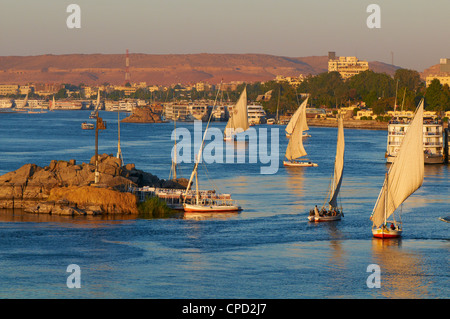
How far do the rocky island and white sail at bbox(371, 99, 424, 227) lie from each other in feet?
34.9

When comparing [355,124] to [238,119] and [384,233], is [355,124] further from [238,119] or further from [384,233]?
[384,233]

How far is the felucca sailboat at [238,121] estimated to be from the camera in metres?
90.6

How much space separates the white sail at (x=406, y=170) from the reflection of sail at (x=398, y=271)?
1.63 metres

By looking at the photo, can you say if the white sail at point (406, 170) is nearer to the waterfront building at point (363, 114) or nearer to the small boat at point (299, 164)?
the small boat at point (299, 164)

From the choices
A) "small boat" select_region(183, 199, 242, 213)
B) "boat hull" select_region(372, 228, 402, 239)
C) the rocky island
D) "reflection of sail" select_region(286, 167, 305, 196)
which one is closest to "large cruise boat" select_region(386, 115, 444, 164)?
"reflection of sail" select_region(286, 167, 305, 196)

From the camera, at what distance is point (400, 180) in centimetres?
3186

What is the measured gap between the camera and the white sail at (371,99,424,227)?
31.5 m

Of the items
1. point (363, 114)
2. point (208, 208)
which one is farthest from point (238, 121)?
point (208, 208)

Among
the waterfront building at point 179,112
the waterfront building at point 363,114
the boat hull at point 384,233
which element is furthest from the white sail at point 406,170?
the waterfront building at point 179,112

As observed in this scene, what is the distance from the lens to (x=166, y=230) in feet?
107

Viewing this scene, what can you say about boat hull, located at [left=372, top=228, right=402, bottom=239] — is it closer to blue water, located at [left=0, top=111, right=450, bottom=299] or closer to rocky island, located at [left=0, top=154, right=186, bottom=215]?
blue water, located at [left=0, top=111, right=450, bottom=299]

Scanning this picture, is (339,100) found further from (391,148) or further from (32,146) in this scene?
(391,148)
